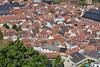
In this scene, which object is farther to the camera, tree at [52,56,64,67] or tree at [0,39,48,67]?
tree at [52,56,64,67]

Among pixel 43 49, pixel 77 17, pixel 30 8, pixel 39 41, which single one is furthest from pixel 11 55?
pixel 30 8

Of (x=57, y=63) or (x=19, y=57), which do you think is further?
(x=57, y=63)

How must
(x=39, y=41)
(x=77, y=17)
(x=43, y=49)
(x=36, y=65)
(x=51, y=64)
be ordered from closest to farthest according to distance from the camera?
(x=36, y=65)
(x=51, y=64)
(x=43, y=49)
(x=39, y=41)
(x=77, y=17)

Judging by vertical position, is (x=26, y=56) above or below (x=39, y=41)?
above

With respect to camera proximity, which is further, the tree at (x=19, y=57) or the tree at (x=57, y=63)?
the tree at (x=57, y=63)

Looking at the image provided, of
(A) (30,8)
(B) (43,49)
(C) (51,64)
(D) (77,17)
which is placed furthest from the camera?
(A) (30,8)

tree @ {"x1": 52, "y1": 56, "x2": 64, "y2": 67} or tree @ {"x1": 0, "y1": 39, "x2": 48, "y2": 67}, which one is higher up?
tree @ {"x1": 0, "y1": 39, "x2": 48, "y2": 67}

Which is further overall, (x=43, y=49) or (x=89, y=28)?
(x=89, y=28)

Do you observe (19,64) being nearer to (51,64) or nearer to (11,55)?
(11,55)
